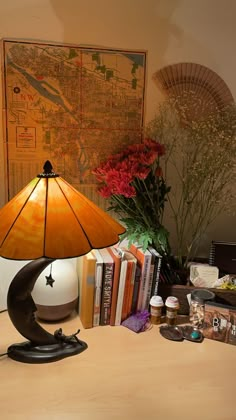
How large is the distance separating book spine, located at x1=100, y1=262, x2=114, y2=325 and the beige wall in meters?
0.52

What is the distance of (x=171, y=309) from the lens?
1.25 meters

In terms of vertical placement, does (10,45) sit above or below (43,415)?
above

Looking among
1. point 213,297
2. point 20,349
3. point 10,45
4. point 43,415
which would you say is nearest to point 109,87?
point 10,45

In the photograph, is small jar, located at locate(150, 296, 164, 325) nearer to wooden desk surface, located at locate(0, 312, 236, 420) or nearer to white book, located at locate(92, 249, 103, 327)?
wooden desk surface, located at locate(0, 312, 236, 420)

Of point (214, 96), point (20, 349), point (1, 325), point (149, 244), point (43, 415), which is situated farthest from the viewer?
point (214, 96)

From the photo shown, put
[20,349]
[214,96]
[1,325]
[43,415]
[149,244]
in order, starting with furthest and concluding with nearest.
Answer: [214,96] < [149,244] < [1,325] < [20,349] < [43,415]

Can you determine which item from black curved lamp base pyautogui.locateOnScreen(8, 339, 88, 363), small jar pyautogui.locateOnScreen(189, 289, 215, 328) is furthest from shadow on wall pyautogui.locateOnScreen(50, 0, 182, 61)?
black curved lamp base pyautogui.locateOnScreen(8, 339, 88, 363)

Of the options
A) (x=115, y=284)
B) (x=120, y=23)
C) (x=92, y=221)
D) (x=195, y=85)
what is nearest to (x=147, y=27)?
(x=120, y=23)

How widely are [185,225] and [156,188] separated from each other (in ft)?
0.89

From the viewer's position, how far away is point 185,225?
152cm

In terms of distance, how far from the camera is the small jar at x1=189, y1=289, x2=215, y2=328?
122cm

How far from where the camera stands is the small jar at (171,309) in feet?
4.09

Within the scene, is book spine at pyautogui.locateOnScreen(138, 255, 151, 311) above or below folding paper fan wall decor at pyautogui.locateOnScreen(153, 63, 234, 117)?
below

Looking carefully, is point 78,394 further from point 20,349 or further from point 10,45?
point 10,45
